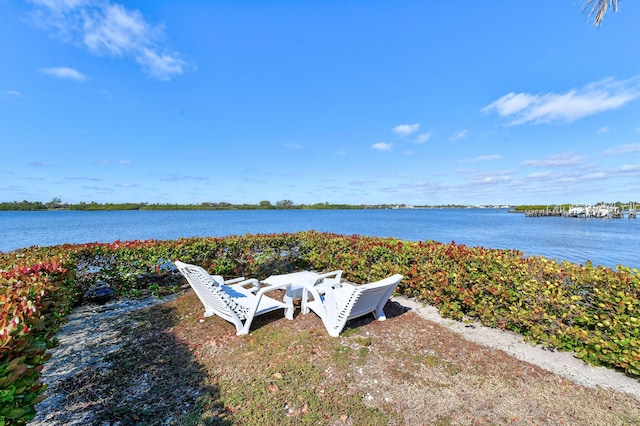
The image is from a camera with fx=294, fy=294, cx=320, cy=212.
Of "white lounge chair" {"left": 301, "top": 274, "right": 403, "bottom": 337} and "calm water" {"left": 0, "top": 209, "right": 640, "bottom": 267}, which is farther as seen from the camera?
"calm water" {"left": 0, "top": 209, "right": 640, "bottom": 267}

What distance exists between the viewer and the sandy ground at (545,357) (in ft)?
10.8

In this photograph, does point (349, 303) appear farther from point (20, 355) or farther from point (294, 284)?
point (20, 355)

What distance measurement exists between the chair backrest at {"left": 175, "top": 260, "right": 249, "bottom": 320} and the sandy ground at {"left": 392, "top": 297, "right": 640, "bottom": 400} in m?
3.21

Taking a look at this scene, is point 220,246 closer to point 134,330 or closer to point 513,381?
point 134,330

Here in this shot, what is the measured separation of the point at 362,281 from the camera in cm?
692

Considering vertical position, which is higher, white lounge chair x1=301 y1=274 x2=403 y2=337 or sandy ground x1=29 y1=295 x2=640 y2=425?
white lounge chair x1=301 y1=274 x2=403 y2=337

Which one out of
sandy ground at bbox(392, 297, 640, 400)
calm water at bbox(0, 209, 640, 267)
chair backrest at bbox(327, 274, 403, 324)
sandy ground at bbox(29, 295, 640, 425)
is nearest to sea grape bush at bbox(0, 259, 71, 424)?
sandy ground at bbox(29, 295, 640, 425)

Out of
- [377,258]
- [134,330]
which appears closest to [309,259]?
[377,258]

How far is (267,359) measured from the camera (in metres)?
3.74

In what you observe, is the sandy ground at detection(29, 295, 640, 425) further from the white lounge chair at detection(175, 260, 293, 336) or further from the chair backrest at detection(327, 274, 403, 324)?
the white lounge chair at detection(175, 260, 293, 336)

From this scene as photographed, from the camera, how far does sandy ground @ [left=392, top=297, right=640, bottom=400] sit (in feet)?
10.8

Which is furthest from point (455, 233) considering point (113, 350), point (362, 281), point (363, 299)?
point (113, 350)

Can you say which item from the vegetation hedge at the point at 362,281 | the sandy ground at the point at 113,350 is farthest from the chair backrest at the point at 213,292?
the vegetation hedge at the point at 362,281

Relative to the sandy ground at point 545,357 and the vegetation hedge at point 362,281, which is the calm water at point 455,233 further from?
the sandy ground at point 545,357
